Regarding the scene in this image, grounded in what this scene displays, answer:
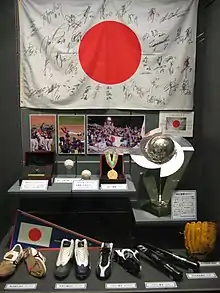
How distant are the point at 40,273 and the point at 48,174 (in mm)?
676

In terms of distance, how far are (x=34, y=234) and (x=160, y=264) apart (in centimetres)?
89

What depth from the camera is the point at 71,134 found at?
2.62m

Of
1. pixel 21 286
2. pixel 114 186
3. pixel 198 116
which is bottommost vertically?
pixel 21 286

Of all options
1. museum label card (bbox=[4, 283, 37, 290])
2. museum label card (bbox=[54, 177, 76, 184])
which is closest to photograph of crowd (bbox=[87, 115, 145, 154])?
museum label card (bbox=[54, 177, 76, 184])

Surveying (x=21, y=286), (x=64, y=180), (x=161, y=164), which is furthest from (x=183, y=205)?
(x=21, y=286)

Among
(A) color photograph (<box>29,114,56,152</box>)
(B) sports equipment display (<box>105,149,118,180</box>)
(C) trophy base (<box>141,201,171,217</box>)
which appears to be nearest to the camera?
(C) trophy base (<box>141,201,171,217</box>)

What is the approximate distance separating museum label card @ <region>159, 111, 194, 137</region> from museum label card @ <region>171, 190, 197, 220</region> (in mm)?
521

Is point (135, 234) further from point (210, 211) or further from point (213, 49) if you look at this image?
point (213, 49)

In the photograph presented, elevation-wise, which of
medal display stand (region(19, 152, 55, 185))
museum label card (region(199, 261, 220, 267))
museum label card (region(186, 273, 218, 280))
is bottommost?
museum label card (region(186, 273, 218, 280))

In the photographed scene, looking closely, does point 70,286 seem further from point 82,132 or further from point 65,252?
→ point 82,132

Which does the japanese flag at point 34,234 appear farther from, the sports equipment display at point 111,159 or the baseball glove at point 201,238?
the baseball glove at point 201,238

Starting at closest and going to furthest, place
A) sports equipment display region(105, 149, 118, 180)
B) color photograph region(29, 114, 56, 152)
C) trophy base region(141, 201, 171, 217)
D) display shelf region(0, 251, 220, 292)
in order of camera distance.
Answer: display shelf region(0, 251, 220, 292) → trophy base region(141, 201, 171, 217) → sports equipment display region(105, 149, 118, 180) → color photograph region(29, 114, 56, 152)

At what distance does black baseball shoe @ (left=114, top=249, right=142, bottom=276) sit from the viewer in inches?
78.6

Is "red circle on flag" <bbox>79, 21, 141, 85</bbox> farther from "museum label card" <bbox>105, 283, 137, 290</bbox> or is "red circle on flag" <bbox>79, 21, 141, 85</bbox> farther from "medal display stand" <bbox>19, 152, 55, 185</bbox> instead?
"museum label card" <bbox>105, 283, 137, 290</bbox>
